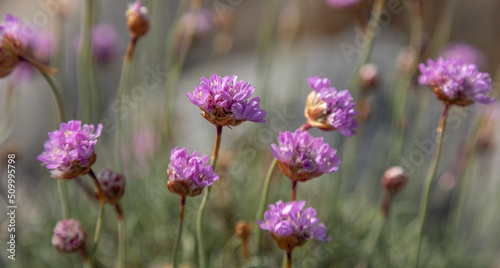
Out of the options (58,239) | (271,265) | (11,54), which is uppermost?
(11,54)

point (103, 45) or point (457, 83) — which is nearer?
point (457, 83)

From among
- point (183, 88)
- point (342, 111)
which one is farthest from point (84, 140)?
point (183, 88)

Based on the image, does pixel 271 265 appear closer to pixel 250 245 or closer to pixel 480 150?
pixel 250 245

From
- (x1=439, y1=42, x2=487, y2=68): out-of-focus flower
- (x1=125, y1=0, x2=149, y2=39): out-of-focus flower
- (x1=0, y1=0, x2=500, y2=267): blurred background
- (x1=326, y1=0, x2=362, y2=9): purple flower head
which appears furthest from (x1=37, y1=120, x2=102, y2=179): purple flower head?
(x1=439, y1=42, x2=487, y2=68): out-of-focus flower

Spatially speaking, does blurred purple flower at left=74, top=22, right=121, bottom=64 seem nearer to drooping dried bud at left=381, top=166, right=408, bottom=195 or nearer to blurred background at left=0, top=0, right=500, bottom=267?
blurred background at left=0, top=0, right=500, bottom=267

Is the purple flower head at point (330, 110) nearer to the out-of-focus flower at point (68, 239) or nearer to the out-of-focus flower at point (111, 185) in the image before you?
the out-of-focus flower at point (111, 185)

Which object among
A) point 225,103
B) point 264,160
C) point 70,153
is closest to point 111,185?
point 70,153

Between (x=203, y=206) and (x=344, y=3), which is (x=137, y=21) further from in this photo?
(x=344, y=3)
